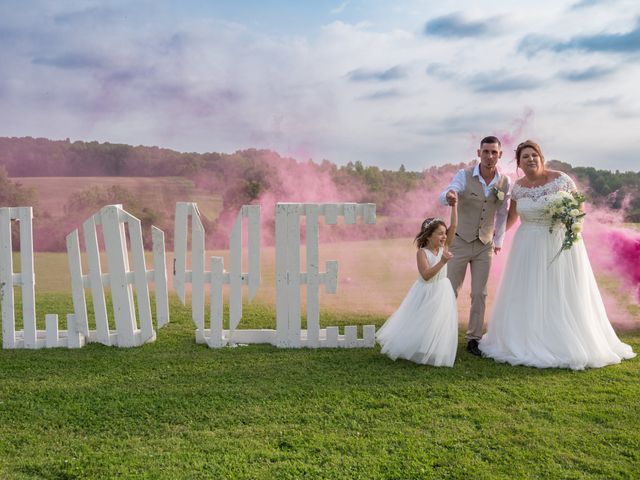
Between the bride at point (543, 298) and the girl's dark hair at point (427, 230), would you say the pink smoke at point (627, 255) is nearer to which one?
the bride at point (543, 298)

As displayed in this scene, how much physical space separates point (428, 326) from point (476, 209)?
1.39 m

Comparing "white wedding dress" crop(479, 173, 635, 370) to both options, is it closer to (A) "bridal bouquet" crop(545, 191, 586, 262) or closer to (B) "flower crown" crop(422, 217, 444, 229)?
(A) "bridal bouquet" crop(545, 191, 586, 262)

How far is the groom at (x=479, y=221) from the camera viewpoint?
244 inches

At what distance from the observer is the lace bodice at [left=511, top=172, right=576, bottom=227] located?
6008 millimetres

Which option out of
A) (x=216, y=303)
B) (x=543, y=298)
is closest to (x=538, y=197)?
(x=543, y=298)

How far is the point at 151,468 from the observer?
3.68 metres

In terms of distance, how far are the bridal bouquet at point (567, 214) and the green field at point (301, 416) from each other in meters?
1.26

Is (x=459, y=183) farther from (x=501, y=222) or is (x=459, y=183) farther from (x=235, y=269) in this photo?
(x=235, y=269)

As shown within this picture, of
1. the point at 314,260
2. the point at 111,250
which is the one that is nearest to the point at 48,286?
the point at 111,250

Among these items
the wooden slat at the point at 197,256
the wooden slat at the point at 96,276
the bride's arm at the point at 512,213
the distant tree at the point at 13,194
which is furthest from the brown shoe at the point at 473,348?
the distant tree at the point at 13,194

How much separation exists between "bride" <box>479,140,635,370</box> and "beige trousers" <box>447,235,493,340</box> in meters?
0.19

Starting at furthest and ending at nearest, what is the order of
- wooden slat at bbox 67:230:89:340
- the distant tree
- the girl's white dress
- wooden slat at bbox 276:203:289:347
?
1. the distant tree
2. wooden slat at bbox 67:230:89:340
3. wooden slat at bbox 276:203:289:347
4. the girl's white dress

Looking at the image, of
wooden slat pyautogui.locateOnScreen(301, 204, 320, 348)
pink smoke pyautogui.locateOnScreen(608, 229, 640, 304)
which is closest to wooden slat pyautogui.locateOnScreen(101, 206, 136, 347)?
wooden slat pyautogui.locateOnScreen(301, 204, 320, 348)

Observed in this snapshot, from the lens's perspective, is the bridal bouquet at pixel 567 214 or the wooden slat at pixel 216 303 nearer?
the bridal bouquet at pixel 567 214
